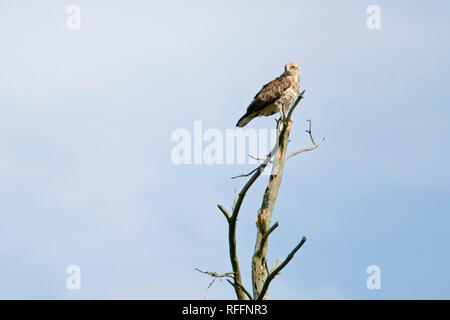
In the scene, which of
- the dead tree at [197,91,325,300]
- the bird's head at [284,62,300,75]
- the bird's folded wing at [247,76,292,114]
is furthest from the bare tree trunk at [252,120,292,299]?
the bird's head at [284,62,300,75]

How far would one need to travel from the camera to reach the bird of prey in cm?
1495

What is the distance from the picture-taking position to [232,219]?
10414 millimetres

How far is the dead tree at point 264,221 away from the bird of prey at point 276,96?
2.83 metres

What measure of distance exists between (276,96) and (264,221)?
4.49m

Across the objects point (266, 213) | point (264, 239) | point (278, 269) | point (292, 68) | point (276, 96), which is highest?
point (292, 68)

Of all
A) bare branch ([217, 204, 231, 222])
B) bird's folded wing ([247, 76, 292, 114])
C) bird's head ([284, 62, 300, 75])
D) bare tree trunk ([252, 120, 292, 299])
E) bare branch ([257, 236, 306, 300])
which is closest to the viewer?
bare branch ([257, 236, 306, 300])

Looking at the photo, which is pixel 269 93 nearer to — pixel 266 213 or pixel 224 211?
pixel 266 213

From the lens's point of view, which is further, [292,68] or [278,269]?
[292,68]

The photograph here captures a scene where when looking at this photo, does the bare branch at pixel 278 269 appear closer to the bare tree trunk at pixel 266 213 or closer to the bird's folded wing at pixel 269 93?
the bare tree trunk at pixel 266 213

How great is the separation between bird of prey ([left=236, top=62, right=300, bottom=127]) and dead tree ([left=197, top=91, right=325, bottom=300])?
2834 millimetres

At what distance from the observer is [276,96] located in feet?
49.7

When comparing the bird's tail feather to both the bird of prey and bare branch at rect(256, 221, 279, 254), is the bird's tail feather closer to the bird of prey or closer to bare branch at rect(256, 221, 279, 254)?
the bird of prey

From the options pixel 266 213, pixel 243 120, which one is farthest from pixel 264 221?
pixel 243 120
